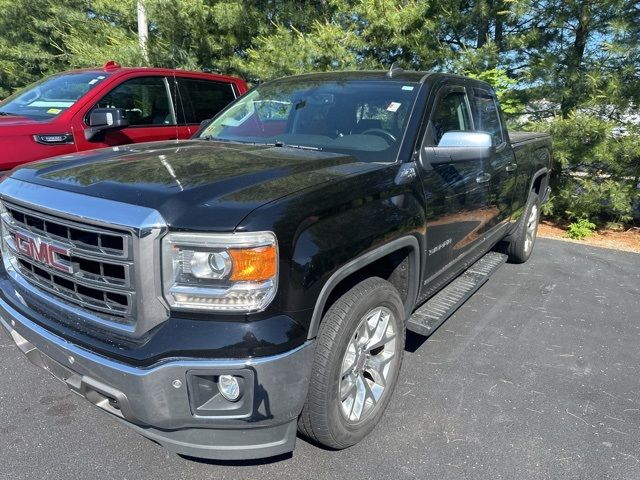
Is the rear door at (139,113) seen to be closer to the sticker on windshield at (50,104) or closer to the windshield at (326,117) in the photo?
the sticker on windshield at (50,104)

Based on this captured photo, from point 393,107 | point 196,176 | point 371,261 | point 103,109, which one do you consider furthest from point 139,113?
point 371,261

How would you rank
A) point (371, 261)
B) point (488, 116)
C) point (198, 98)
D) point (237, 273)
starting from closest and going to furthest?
point (237, 273) → point (371, 261) → point (488, 116) → point (198, 98)

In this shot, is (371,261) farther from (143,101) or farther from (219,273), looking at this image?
(143,101)

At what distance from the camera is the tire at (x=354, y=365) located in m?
2.19

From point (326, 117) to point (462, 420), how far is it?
207 centimetres

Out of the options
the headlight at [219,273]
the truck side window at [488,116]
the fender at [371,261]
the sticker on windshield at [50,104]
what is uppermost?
the truck side window at [488,116]

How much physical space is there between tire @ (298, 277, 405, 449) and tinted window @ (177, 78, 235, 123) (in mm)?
4433

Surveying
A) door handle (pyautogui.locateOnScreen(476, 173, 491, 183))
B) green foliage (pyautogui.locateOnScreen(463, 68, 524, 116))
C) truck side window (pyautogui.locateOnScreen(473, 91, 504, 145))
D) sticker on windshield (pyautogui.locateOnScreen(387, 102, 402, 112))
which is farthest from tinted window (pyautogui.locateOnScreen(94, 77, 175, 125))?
green foliage (pyautogui.locateOnScreen(463, 68, 524, 116))

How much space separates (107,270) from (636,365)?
3548 mm

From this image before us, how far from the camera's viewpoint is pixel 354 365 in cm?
247

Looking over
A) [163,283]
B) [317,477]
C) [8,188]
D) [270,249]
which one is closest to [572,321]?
[317,477]

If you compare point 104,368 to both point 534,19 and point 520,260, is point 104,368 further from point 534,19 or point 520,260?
point 534,19

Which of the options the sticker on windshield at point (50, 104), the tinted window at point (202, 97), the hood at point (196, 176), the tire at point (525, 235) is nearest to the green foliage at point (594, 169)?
the tire at point (525, 235)

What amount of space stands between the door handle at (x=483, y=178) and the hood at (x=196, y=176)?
1.27m
